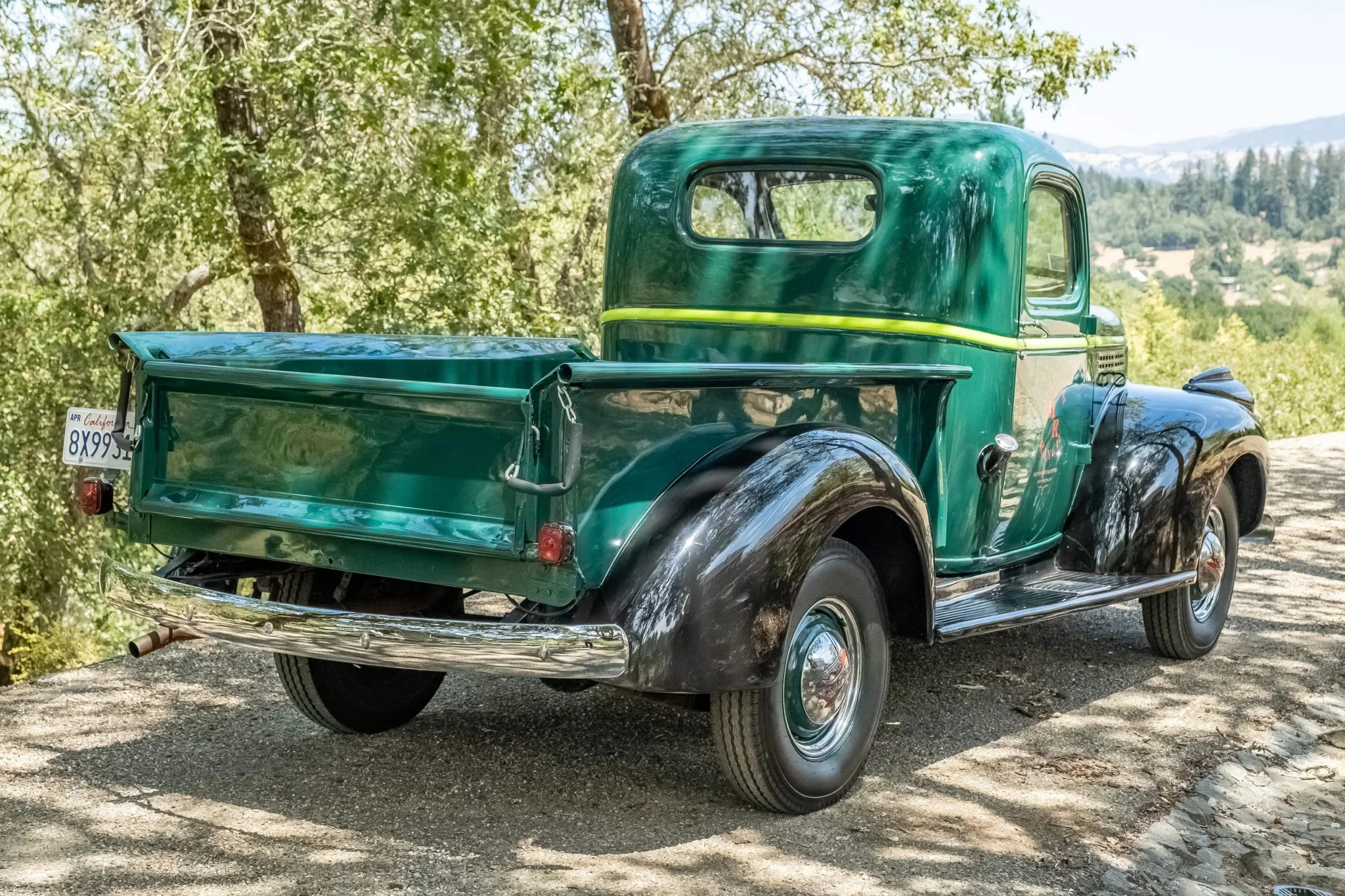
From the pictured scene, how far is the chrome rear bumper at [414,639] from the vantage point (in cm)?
338

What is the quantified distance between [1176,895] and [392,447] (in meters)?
2.33

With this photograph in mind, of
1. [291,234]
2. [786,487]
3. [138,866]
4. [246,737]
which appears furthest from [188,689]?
[291,234]

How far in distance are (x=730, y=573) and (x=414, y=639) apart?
2.63 feet

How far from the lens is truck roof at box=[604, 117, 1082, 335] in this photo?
16.2ft

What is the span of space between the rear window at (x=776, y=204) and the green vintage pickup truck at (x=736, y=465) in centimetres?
2

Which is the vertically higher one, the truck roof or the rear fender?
the truck roof

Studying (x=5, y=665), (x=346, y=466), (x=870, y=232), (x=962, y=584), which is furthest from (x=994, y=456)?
(x=5, y=665)

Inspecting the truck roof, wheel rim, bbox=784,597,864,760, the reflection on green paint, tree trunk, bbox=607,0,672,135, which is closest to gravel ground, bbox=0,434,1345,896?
wheel rim, bbox=784,597,864,760

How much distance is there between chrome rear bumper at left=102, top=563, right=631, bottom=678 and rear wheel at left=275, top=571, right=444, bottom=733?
621 millimetres

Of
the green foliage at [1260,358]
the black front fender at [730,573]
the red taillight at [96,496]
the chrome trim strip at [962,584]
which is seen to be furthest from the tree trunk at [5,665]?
the black front fender at [730,573]

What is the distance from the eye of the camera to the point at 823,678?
405 centimetres

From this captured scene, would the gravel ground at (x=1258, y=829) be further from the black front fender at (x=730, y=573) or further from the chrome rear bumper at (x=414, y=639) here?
the chrome rear bumper at (x=414, y=639)

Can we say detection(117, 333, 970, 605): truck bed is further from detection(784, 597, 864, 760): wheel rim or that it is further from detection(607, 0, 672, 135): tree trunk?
detection(607, 0, 672, 135): tree trunk

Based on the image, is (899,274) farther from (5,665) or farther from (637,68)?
(5,665)
